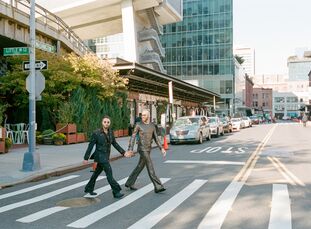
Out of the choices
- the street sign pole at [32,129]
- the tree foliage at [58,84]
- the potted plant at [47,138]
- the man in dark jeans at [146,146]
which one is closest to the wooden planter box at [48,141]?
the potted plant at [47,138]

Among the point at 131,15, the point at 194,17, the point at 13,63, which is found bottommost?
the point at 13,63

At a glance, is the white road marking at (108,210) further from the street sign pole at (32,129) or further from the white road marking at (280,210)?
the street sign pole at (32,129)

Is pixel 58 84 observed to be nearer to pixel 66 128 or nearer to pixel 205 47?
pixel 66 128

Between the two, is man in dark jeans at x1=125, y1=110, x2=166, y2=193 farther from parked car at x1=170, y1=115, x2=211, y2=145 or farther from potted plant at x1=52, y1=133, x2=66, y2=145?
parked car at x1=170, y1=115, x2=211, y2=145

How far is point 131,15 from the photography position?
2135 inches

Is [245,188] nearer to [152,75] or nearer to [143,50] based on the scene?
[152,75]

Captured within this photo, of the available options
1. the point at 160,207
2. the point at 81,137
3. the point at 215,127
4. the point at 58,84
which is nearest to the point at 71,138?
the point at 81,137

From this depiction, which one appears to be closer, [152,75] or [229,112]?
[152,75]

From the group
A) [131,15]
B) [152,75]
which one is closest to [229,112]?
[131,15]

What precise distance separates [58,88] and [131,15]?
112ft

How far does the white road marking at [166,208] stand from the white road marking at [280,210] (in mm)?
1731

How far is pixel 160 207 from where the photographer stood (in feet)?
23.0

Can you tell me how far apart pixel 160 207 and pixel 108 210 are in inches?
37.7

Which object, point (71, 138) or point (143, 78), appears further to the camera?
point (143, 78)
